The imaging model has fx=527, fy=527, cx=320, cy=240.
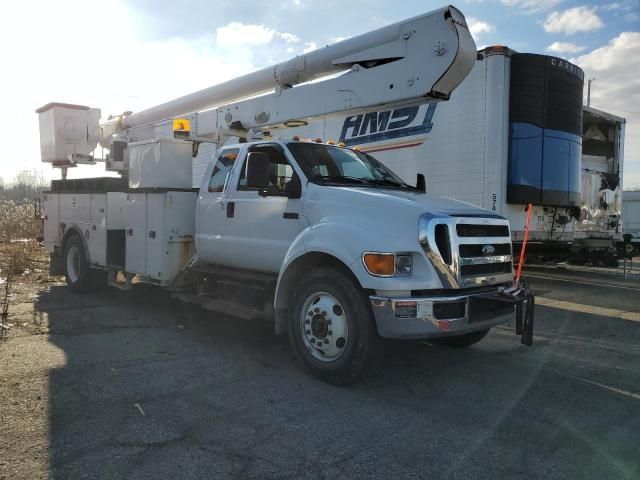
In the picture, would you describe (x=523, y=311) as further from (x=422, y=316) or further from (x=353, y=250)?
(x=353, y=250)

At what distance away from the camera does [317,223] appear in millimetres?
4980

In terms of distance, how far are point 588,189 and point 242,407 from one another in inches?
442

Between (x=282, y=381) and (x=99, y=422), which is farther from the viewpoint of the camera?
(x=282, y=381)

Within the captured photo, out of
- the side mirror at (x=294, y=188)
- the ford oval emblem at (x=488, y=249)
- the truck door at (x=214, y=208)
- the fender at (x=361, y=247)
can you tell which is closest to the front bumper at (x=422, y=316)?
the fender at (x=361, y=247)

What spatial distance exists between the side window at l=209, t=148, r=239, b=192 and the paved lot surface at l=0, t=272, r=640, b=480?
1.82m

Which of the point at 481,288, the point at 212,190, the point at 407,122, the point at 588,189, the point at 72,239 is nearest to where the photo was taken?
the point at 481,288

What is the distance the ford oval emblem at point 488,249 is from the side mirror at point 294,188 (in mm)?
1826

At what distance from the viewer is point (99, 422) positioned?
3.73 m

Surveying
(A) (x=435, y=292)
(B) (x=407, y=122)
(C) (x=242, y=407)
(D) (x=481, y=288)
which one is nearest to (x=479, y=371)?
(D) (x=481, y=288)

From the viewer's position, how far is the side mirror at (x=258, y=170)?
17.3 feet

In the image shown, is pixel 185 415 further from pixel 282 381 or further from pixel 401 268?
pixel 401 268

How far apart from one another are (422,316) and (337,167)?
213 centimetres

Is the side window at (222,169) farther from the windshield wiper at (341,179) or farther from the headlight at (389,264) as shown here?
the headlight at (389,264)

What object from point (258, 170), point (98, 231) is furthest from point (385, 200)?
point (98, 231)
